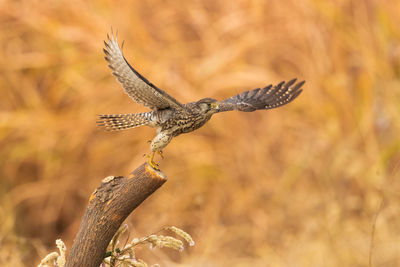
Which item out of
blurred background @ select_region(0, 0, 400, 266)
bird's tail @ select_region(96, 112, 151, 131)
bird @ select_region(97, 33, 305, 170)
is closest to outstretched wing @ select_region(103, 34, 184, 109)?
bird @ select_region(97, 33, 305, 170)

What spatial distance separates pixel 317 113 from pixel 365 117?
318mm

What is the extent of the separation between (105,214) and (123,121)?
1.37ft

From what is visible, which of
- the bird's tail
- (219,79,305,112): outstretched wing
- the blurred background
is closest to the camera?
the bird's tail

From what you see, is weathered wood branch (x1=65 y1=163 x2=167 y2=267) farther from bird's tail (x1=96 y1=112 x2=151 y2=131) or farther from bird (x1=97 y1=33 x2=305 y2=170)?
bird's tail (x1=96 y1=112 x2=151 y2=131)

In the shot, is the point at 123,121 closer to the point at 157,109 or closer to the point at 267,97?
the point at 157,109

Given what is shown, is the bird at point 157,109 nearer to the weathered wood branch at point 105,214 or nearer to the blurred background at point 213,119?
the weathered wood branch at point 105,214

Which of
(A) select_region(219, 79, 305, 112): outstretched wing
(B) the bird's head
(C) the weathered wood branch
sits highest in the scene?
(A) select_region(219, 79, 305, 112): outstretched wing

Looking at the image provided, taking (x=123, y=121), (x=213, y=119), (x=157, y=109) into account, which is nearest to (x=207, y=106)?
(x=157, y=109)

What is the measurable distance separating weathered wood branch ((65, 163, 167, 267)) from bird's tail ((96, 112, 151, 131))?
0.31 meters

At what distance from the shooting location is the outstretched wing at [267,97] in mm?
1791

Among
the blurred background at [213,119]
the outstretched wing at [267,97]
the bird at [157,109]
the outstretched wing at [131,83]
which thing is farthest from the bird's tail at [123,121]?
the blurred background at [213,119]

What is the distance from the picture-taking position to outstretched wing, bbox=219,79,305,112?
5.88 feet

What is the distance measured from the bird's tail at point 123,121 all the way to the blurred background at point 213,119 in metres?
2.21

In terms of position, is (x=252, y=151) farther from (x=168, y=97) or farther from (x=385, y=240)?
(x=168, y=97)
